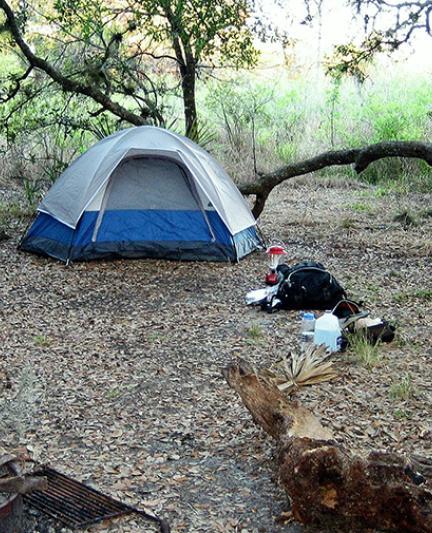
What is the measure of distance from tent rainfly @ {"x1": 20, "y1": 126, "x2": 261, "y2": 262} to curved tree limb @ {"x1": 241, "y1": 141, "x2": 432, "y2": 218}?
100cm

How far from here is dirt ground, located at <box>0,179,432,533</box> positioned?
128 inches

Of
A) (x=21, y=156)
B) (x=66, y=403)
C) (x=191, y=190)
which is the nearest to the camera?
(x=66, y=403)

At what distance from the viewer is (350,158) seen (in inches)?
322

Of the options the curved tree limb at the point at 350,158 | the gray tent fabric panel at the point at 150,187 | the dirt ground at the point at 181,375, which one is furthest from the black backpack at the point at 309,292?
the curved tree limb at the point at 350,158

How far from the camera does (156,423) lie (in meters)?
3.81

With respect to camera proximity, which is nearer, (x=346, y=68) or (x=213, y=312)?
(x=213, y=312)

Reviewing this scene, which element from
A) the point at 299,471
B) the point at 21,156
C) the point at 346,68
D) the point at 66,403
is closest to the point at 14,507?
the point at 299,471

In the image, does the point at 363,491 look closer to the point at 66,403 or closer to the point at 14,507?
the point at 14,507

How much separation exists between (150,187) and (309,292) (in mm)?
2315

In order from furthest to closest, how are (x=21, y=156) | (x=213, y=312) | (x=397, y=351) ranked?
1. (x=21, y=156)
2. (x=213, y=312)
3. (x=397, y=351)

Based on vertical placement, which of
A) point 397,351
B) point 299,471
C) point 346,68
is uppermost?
point 346,68

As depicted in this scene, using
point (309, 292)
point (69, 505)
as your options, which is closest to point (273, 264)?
point (309, 292)

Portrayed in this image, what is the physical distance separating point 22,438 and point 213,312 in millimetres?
2331

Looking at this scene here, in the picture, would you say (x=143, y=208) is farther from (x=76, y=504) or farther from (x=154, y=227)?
(x=76, y=504)
